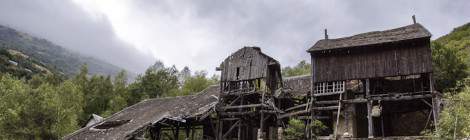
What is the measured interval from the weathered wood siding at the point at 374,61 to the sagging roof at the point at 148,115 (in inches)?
308

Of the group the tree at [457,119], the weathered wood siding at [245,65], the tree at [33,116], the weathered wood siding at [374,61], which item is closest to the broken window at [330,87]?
the weathered wood siding at [374,61]

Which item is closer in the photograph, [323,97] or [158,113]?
[323,97]

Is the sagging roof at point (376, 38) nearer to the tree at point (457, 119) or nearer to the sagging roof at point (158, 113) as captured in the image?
the sagging roof at point (158, 113)

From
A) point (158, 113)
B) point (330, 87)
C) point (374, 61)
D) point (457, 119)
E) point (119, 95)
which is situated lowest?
point (158, 113)

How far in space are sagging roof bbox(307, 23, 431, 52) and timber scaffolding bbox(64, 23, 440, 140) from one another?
2.4 inches

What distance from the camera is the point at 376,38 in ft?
85.4

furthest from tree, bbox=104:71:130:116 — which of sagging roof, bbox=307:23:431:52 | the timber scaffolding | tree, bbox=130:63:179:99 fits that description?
sagging roof, bbox=307:23:431:52

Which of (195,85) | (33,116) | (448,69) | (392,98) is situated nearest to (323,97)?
(392,98)

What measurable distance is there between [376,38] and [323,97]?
16.1 feet

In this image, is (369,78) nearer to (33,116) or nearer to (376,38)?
(376,38)

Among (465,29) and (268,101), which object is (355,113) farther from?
(465,29)

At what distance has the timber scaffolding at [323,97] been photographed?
81.1 ft

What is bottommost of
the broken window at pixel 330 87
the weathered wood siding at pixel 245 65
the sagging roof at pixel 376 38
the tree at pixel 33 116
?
the tree at pixel 33 116

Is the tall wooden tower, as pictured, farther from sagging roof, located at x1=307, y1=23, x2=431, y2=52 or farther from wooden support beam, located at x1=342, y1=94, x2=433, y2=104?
wooden support beam, located at x1=342, y1=94, x2=433, y2=104
